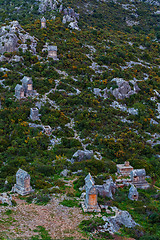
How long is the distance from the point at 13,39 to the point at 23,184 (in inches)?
1370

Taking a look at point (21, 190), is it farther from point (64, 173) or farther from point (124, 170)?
point (124, 170)

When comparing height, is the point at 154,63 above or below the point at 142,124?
above

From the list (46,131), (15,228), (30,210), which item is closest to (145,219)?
(30,210)

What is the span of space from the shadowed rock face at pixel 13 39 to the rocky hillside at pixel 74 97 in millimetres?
174

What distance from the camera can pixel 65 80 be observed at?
153ft

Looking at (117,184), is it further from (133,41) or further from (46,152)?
(133,41)

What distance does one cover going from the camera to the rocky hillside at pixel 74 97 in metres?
31.4

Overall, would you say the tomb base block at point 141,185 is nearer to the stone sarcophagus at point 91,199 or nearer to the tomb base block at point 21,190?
the stone sarcophagus at point 91,199

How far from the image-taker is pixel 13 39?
5006cm

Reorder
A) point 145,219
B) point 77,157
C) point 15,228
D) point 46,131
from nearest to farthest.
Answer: point 15,228
point 145,219
point 77,157
point 46,131

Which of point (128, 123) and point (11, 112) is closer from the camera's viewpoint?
point (11, 112)

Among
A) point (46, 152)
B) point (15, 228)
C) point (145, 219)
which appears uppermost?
point (15, 228)

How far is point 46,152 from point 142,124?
16678 millimetres

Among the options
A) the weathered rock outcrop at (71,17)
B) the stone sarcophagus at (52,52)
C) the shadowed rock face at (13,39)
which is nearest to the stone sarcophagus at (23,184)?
the stone sarcophagus at (52,52)
